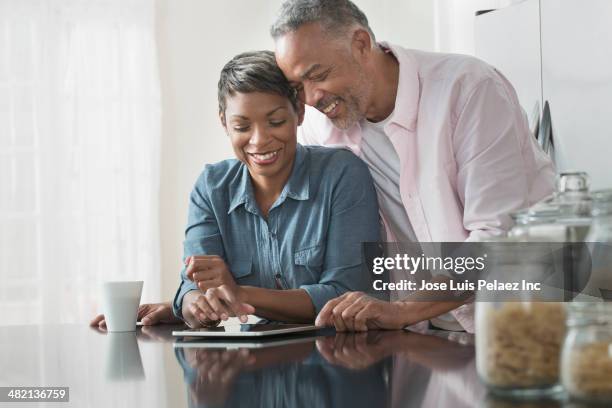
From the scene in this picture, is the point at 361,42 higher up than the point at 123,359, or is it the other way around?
the point at 361,42

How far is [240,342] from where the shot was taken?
136cm

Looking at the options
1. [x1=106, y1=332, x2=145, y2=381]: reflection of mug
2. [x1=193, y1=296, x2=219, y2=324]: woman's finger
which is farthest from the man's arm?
[x1=106, y1=332, x2=145, y2=381]: reflection of mug

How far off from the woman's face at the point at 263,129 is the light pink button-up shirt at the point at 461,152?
25 cm

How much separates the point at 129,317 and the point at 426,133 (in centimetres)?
80

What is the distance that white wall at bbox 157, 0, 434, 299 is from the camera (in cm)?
493

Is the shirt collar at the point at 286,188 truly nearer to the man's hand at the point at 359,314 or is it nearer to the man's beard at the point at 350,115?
the man's beard at the point at 350,115

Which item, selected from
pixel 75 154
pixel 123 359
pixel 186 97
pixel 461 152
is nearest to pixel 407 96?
pixel 461 152

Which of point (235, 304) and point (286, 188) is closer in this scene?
point (235, 304)

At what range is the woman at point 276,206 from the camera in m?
1.84

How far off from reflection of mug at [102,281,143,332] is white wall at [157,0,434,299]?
3.14 metres

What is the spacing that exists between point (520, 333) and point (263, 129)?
130 centimetres

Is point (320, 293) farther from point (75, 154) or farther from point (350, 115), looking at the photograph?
point (75, 154)

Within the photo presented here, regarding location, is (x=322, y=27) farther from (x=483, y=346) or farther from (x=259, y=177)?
(x=483, y=346)

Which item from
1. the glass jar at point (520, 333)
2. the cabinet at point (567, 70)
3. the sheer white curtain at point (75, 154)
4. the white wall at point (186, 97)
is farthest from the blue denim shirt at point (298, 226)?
the white wall at point (186, 97)
